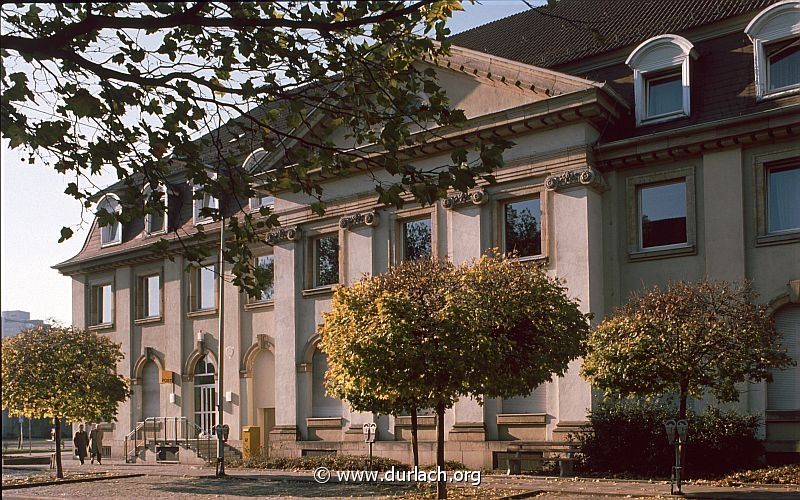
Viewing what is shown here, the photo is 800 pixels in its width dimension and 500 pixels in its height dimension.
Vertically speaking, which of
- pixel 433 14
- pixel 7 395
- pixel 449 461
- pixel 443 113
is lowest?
pixel 449 461

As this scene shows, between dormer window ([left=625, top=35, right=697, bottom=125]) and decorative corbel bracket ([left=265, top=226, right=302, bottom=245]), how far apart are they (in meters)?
12.1

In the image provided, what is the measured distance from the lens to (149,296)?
4256 cm

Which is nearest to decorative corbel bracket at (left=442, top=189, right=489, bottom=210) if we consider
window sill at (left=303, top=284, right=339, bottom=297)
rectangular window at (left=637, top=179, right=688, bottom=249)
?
rectangular window at (left=637, top=179, right=688, bottom=249)

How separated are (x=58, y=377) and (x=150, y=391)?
13.6m

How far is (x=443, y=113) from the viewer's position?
29.5 feet

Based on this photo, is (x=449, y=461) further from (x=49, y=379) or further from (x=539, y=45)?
(x=539, y=45)

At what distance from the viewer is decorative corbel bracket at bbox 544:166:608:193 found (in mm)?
26797

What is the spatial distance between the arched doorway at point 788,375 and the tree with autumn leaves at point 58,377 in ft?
59.3

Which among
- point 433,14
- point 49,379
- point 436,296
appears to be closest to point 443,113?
point 433,14

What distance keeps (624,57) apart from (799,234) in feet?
24.3

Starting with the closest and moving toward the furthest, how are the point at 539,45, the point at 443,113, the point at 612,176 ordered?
the point at 443,113, the point at 612,176, the point at 539,45

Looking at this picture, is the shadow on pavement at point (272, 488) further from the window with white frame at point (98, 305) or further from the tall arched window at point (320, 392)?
the window with white frame at point (98, 305)

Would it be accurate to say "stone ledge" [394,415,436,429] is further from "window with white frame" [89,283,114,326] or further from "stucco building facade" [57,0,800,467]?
"window with white frame" [89,283,114,326]

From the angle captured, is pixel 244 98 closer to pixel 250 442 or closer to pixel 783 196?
pixel 783 196
